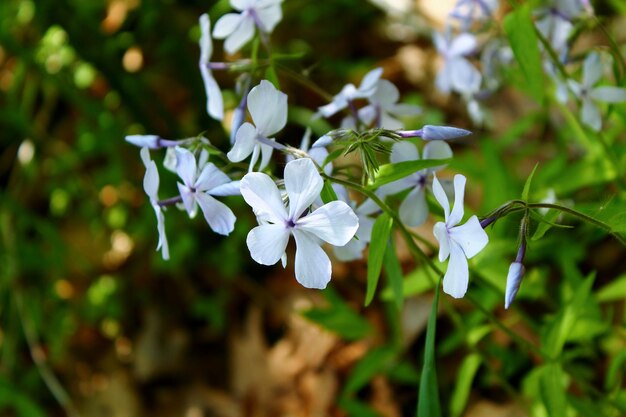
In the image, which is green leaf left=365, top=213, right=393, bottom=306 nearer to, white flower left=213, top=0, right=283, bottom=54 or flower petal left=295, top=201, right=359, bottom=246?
flower petal left=295, top=201, right=359, bottom=246

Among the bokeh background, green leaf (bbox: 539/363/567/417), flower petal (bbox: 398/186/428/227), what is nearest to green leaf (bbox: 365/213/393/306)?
flower petal (bbox: 398/186/428/227)

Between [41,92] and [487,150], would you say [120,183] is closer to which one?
[41,92]

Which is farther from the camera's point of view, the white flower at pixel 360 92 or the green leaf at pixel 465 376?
the green leaf at pixel 465 376

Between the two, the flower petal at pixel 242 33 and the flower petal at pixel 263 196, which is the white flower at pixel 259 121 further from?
the flower petal at pixel 242 33

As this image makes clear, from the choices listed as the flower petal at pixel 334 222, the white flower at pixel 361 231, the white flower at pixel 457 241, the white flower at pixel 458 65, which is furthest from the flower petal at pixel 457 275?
the white flower at pixel 458 65

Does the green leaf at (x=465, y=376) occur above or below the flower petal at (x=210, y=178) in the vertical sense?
below

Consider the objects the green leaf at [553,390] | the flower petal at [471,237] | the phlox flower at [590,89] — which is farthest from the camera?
the phlox flower at [590,89]

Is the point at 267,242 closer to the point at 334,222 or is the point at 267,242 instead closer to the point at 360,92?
the point at 334,222

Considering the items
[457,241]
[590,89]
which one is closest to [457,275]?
[457,241]
